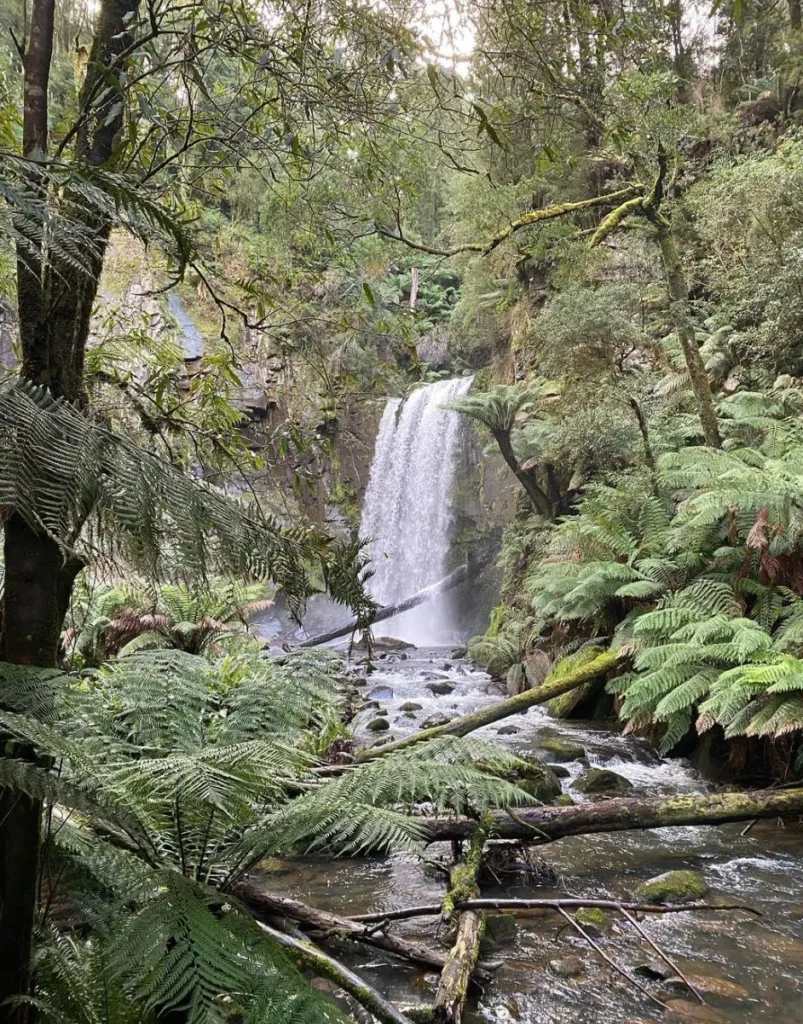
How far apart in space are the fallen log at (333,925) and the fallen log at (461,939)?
0.08 metres

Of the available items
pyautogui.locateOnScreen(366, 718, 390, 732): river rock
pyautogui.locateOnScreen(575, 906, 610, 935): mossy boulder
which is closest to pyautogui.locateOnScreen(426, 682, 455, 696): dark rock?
pyautogui.locateOnScreen(366, 718, 390, 732): river rock

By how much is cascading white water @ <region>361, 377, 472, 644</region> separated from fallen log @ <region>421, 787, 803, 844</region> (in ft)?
37.7

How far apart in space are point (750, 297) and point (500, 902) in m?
8.58

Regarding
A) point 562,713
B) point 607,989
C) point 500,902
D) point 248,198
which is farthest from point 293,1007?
point 248,198

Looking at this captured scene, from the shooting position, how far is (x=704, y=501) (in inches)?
205

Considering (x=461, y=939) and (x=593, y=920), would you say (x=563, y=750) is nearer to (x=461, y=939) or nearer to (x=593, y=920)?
(x=593, y=920)

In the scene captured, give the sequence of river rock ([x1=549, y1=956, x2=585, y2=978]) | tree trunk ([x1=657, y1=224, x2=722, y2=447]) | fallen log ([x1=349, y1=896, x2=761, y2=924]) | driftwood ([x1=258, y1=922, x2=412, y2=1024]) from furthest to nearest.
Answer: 1. tree trunk ([x1=657, y1=224, x2=722, y2=447])
2. river rock ([x1=549, y1=956, x2=585, y2=978])
3. fallen log ([x1=349, y1=896, x2=761, y2=924])
4. driftwood ([x1=258, y1=922, x2=412, y2=1024])

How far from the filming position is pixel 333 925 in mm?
2432

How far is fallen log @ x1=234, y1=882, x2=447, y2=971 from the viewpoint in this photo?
2336 mm

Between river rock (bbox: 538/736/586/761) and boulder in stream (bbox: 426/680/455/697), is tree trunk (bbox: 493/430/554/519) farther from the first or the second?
river rock (bbox: 538/736/586/761)

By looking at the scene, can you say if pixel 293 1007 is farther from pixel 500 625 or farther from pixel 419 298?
pixel 419 298

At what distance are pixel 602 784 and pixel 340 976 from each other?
127 inches

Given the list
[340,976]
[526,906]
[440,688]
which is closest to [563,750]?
→ [440,688]

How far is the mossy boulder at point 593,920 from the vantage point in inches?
113
